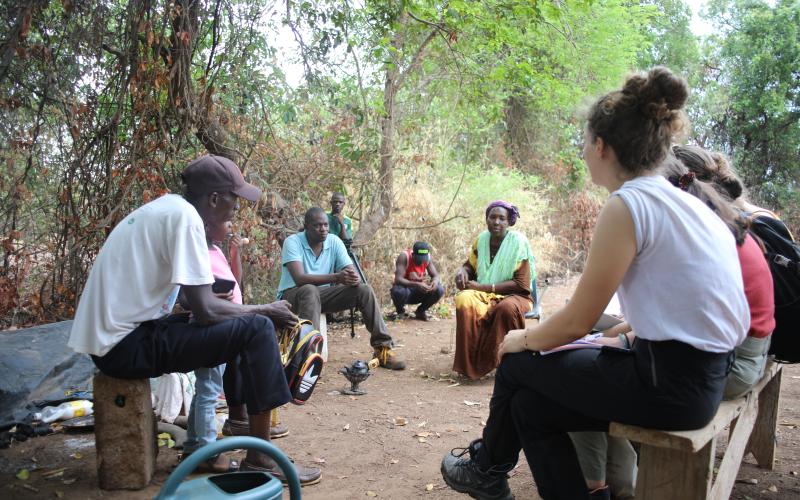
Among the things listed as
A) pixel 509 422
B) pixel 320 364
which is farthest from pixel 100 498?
pixel 509 422

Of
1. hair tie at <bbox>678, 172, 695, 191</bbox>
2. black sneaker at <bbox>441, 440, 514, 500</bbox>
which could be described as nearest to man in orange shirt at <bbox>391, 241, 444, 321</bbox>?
black sneaker at <bbox>441, 440, 514, 500</bbox>

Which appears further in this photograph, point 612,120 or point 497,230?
point 497,230

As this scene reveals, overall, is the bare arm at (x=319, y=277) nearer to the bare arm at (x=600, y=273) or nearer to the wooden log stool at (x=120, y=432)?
the wooden log stool at (x=120, y=432)

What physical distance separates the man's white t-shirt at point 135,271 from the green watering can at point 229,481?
1.24 m

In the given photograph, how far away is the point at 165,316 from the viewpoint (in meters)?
3.39

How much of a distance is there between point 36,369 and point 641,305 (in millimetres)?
3902

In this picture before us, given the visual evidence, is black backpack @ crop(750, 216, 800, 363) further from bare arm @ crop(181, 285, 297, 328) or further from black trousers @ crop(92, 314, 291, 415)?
bare arm @ crop(181, 285, 297, 328)

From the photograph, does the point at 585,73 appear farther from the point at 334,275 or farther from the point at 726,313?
the point at 726,313

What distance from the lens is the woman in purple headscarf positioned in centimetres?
583

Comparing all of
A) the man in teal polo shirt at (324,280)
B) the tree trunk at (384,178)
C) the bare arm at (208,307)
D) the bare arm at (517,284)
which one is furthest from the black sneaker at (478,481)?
the tree trunk at (384,178)

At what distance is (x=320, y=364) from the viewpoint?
4.02m

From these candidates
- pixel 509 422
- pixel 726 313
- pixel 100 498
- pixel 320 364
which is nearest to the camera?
pixel 726 313

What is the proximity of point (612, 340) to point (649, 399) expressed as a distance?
23.7 inches

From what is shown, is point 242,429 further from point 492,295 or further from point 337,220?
point 337,220
